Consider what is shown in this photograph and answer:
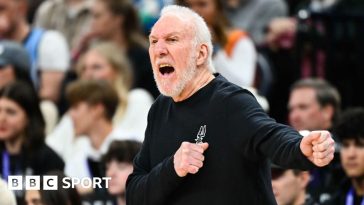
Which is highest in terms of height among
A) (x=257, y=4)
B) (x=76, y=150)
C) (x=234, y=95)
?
(x=257, y=4)

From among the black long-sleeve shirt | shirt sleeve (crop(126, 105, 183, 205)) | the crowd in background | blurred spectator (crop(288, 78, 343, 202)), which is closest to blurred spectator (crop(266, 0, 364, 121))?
the crowd in background

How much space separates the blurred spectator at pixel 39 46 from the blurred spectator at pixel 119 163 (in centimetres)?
217

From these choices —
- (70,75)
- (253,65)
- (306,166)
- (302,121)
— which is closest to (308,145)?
(306,166)

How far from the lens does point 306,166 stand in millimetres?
4582

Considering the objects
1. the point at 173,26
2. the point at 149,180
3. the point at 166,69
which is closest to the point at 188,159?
the point at 149,180

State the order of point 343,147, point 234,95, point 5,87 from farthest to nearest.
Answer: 1. point 5,87
2. point 343,147
3. point 234,95

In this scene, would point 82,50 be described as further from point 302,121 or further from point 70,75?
point 302,121

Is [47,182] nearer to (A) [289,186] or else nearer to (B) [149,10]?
(A) [289,186]

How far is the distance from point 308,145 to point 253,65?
4876mm

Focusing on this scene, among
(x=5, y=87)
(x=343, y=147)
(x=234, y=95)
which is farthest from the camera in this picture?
(x=5, y=87)

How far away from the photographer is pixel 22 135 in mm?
8102

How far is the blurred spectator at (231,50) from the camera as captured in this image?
923 centimetres

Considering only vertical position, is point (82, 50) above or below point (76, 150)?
above

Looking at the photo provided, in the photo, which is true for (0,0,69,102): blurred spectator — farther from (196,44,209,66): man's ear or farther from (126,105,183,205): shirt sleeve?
(196,44,209,66): man's ear
